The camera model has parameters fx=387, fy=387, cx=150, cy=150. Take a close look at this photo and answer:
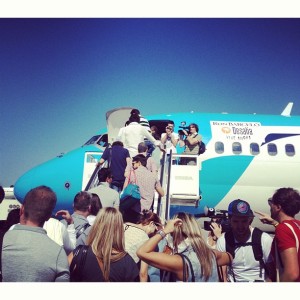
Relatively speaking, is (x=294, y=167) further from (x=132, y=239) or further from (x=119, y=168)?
(x=132, y=239)

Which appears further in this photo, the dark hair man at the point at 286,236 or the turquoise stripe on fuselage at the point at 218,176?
the turquoise stripe on fuselage at the point at 218,176

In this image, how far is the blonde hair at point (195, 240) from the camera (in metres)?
3.12

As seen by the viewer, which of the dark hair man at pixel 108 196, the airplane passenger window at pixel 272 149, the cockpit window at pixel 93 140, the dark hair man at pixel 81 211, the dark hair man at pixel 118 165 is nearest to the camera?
the dark hair man at pixel 81 211

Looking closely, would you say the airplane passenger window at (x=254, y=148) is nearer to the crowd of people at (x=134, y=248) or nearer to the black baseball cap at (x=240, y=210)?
the crowd of people at (x=134, y=248)

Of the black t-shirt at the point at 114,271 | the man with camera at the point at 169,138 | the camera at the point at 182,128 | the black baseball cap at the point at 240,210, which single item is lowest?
the black t-shirt at the point at 114,271

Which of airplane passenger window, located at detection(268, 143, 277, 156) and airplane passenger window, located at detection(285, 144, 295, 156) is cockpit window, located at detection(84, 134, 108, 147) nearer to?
airplane passenger window, located at detection(268, 143, 277, 156)

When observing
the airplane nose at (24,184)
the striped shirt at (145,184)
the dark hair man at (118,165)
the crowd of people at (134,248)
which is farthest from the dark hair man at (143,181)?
the airplane nose at (24,184)

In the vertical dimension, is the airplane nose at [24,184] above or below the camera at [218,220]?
above

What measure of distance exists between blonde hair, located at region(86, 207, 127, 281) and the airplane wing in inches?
241

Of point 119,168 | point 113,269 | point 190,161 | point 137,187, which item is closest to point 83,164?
point 190,161

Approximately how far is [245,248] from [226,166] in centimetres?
753

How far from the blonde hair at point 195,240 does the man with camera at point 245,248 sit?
632mm

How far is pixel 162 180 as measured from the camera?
312 inches

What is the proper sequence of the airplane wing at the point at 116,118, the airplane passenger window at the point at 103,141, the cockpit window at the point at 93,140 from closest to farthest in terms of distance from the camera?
the airplane wing at the point at 116,118 → the airplane passenger window at the point at 103,141 → the cockpit window at the point at 93,140
